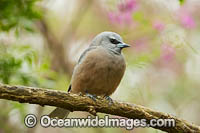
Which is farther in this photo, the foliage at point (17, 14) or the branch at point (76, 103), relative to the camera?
the foliage at point (17, 14)

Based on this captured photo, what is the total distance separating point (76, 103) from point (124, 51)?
3.29 meters

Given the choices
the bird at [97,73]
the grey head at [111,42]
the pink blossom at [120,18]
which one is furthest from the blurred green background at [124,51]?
the bird at [97,73]

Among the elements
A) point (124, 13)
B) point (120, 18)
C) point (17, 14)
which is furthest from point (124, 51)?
point (17, 14)

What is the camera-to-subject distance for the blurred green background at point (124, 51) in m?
5.10

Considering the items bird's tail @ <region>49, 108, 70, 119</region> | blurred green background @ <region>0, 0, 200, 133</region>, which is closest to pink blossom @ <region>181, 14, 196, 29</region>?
blurred green background @ <region>0, 0, 200, 133</region>

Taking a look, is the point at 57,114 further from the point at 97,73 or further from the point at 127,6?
the point at 127,6

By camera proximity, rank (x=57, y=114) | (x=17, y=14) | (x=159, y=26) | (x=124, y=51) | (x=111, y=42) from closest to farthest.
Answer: (x=57, y=114) → (x=17, y=14) → (x=111, y=42) → (x=159, y=26) → (x=124, y=51)

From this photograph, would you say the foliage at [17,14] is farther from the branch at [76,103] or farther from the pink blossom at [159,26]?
the pink blossom at [159,26]

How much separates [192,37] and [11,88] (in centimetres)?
482

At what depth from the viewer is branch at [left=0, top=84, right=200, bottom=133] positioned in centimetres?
343

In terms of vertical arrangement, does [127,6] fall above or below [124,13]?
above

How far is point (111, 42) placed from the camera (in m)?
5.21

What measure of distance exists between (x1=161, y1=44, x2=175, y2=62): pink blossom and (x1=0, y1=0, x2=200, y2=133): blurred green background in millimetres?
16

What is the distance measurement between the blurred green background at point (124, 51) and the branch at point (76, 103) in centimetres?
117
